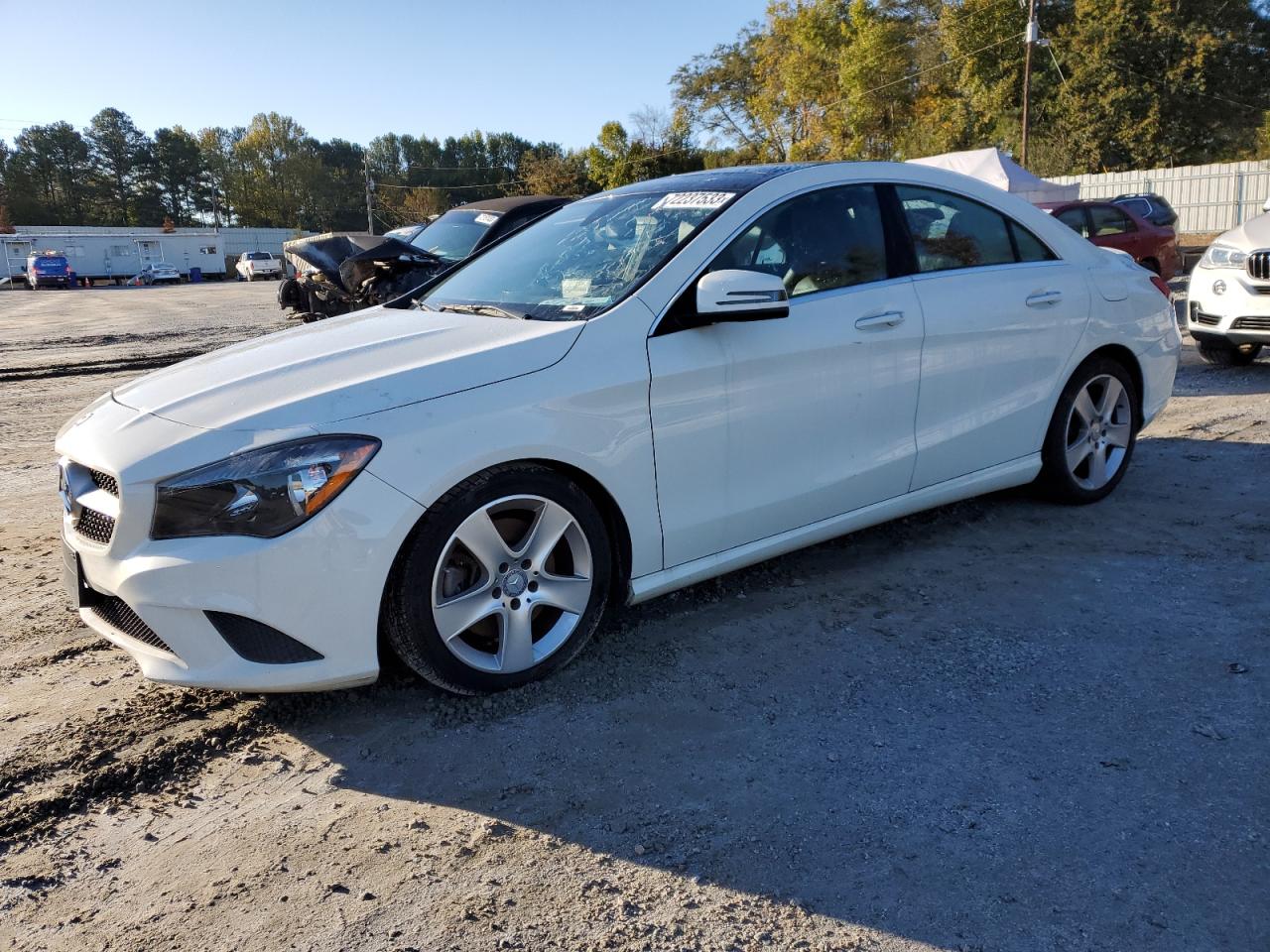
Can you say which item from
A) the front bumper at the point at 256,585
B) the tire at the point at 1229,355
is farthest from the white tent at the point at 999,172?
the front bumper at the point at 256,585

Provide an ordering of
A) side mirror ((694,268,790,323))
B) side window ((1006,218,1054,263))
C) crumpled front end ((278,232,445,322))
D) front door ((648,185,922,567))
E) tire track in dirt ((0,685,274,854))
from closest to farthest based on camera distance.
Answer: tire track in dirt ((0,685,274,854))
side mirror ((694,268,790,323))
front door ((648,185,922,567))
side window ((1006,218,1054,263))
crumpled front end ((278,232,445,322))

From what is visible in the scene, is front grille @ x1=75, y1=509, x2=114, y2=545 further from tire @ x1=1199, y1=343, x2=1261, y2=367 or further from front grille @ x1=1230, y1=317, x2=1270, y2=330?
tire @ x1=1199, y1=343, x2=1261, y2=367

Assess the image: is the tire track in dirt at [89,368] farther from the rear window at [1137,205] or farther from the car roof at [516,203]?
the rear window at [1137,205]

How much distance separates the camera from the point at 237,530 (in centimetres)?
266

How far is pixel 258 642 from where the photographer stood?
2.71m

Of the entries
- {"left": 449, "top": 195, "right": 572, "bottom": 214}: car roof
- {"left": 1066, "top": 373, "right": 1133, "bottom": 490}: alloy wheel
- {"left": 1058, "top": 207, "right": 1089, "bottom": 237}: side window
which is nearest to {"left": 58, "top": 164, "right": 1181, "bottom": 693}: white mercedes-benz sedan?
{"left": 1066, "top": 373, "right": 1133, "bottom": 490}: alloy wheel

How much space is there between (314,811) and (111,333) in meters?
16.7

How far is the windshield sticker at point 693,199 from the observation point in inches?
147

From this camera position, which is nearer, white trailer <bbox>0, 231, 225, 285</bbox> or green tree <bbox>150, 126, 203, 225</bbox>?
white trailer <bbox>0, 231, 225, 285</bbox>

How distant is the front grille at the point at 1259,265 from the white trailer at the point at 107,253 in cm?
5714

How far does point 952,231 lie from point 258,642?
3.31 metres

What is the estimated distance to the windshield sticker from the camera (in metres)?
3.73

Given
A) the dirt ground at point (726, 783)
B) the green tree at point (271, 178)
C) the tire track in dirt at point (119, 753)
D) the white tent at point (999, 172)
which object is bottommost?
the dirt ground at point (726, 783)

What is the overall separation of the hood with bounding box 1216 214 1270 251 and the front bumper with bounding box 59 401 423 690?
794 centimetres
